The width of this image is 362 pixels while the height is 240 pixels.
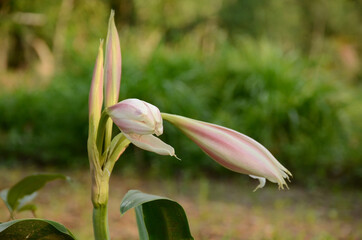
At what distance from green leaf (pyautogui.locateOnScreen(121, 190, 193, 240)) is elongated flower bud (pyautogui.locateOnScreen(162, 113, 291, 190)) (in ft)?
0.58

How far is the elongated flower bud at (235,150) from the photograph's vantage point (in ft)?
1.99

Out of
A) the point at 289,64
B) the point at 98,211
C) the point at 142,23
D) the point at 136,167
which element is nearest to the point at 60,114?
the point at 136,167

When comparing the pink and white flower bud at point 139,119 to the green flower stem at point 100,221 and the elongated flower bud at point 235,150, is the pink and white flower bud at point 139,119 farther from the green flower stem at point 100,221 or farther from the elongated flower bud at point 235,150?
the green flower stem at point 100,221

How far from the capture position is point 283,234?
2.19 metres

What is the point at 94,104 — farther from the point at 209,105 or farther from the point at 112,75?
the point at 209,105

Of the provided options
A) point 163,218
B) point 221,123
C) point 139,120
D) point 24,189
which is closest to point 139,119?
point 139,120

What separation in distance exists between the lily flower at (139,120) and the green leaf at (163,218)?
0.51ft

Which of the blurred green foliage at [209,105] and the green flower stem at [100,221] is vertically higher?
the green flower stem at [100,221]

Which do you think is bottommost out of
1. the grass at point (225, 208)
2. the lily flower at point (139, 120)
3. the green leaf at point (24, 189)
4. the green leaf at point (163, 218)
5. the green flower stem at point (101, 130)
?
the grass at point (225, 208)

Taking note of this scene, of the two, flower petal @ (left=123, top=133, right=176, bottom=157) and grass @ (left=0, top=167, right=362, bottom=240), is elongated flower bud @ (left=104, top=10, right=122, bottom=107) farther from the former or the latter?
grass @ (left=0, top=167, right=362, bottom=240)

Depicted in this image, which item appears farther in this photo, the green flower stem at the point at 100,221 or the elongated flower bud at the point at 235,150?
the green flower stem at the point at 100,221

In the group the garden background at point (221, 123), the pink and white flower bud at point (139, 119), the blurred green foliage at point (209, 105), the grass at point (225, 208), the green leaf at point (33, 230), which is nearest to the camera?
the pink and white flower bud at point (139, 119)

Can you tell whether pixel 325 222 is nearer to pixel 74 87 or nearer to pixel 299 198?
pixel 299 198

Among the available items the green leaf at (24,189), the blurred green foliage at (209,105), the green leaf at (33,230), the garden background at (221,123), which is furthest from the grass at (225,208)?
the green leaf at (33,230)
